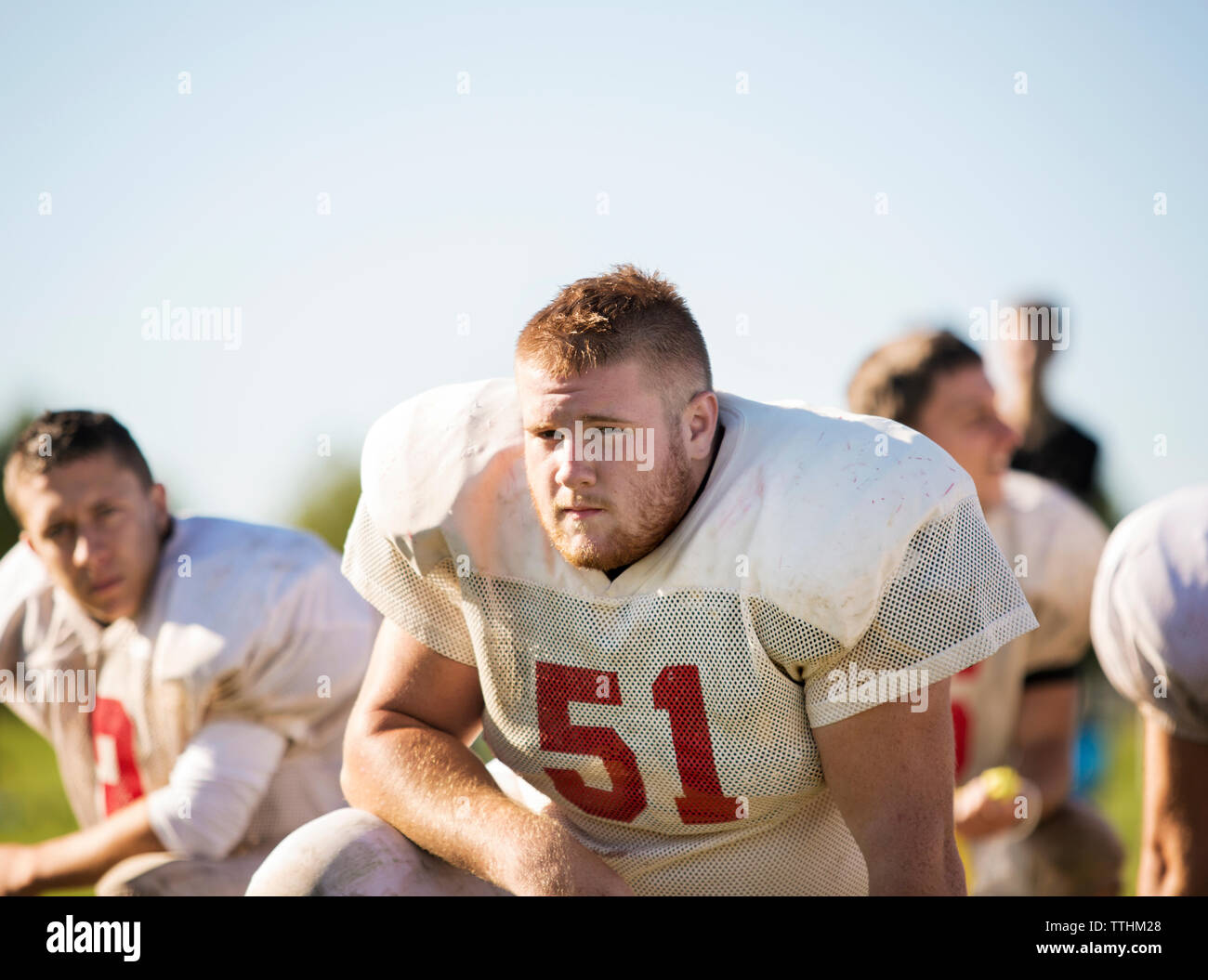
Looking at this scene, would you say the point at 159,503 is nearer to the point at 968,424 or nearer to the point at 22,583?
the point at 22,583

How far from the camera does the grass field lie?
7789 millimetres

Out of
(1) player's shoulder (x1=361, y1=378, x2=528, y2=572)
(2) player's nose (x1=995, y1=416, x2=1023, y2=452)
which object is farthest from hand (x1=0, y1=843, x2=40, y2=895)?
(2) player's nose (x1=995, y1=416, x2=1023, y2=452)

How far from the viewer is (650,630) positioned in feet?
6.26

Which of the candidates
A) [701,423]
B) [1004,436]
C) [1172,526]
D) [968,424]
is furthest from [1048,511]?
[701,423]

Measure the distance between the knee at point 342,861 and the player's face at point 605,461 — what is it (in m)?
0.53

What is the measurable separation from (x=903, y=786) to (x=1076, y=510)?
7.94ft

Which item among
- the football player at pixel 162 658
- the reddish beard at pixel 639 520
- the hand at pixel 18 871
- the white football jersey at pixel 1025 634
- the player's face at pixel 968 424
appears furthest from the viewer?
the white football jersey at pixel 1025 634

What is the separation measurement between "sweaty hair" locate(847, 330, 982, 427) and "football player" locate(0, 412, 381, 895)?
1532 millimetres

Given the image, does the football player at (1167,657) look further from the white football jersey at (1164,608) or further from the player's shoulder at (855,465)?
the player's shoulder at (855,465)

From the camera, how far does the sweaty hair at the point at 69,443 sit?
330 cm

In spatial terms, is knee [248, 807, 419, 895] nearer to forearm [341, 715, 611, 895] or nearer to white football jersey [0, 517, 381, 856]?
forearm [341, 715, 611, 895]

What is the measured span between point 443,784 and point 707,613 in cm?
49

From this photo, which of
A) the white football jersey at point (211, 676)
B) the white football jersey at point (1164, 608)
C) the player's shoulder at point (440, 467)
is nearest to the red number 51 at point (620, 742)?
the player's shoulder at point (440, 467)

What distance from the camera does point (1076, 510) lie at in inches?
157
